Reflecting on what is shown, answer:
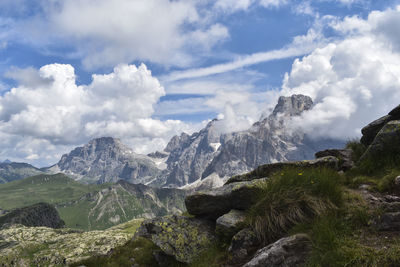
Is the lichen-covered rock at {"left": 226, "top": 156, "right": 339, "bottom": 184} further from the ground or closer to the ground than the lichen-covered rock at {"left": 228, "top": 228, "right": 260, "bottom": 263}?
further from the ground

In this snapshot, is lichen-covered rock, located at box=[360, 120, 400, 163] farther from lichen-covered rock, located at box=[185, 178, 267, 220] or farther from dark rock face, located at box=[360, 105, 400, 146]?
lichen-covered rock, located at box=[185, 178, 267, 220]

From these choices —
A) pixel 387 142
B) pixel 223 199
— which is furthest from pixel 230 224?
pixel 387 142

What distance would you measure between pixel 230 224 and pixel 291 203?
10.3 ft

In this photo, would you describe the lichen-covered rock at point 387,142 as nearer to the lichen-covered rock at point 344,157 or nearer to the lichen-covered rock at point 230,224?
the lichen-covered rock at point 344,157

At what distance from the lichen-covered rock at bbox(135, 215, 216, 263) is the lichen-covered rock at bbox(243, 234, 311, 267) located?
16.6 ft

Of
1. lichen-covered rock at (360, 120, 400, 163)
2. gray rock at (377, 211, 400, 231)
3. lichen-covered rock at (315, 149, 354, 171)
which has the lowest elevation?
gray rock at (377, 211, 400, 231)

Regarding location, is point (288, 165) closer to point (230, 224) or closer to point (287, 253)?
point (230, 224)

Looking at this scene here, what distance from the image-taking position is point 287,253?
779 centimetres

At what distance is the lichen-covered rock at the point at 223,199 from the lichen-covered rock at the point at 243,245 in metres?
2.08

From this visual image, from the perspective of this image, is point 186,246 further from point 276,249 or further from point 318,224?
point 318,224

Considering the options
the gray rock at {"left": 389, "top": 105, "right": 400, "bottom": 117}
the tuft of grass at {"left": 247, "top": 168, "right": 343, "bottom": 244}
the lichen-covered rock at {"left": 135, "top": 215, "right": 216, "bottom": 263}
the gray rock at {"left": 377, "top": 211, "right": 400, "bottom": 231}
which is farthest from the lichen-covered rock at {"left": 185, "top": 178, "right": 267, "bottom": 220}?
the gray rock at {"left": 389, "top": 105, "right": 400, "bottom": 117}

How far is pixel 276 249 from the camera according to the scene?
314 inches

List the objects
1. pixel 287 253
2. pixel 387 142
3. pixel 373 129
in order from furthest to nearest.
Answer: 1. pixel 373 129
2. pixel 387 142
3. pixel 287 253

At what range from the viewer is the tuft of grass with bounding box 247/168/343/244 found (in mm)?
9508
